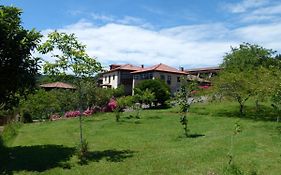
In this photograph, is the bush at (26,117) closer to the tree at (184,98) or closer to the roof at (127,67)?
the tree at (184,98)

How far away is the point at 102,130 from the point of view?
27609 mm

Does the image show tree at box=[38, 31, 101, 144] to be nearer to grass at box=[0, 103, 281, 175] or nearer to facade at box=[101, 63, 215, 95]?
grass at box=[0, 103, 281, 175]

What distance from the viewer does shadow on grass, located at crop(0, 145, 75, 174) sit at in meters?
15.2

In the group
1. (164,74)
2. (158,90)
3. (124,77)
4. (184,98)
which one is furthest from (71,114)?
(124,77)

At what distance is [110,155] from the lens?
56.0 ft

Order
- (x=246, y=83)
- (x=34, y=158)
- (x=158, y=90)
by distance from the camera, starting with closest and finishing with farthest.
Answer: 1. (x=34, y=158)
2. (x=246, y=83)
3. (x=158, y=90)

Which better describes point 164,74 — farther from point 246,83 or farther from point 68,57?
point 68,57

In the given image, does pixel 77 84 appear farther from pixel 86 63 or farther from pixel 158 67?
pixel 158 67

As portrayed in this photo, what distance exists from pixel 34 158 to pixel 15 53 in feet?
14.7

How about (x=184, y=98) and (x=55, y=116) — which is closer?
(x=184, y=98)

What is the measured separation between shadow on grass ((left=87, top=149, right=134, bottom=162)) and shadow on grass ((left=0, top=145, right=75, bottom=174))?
976mm

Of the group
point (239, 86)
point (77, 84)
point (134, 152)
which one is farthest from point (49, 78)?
point (239, 86)

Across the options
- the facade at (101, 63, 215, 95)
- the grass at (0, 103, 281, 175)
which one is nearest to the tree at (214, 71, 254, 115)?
the grass at (0, 103, 281, 175)

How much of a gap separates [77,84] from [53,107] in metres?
27.4
